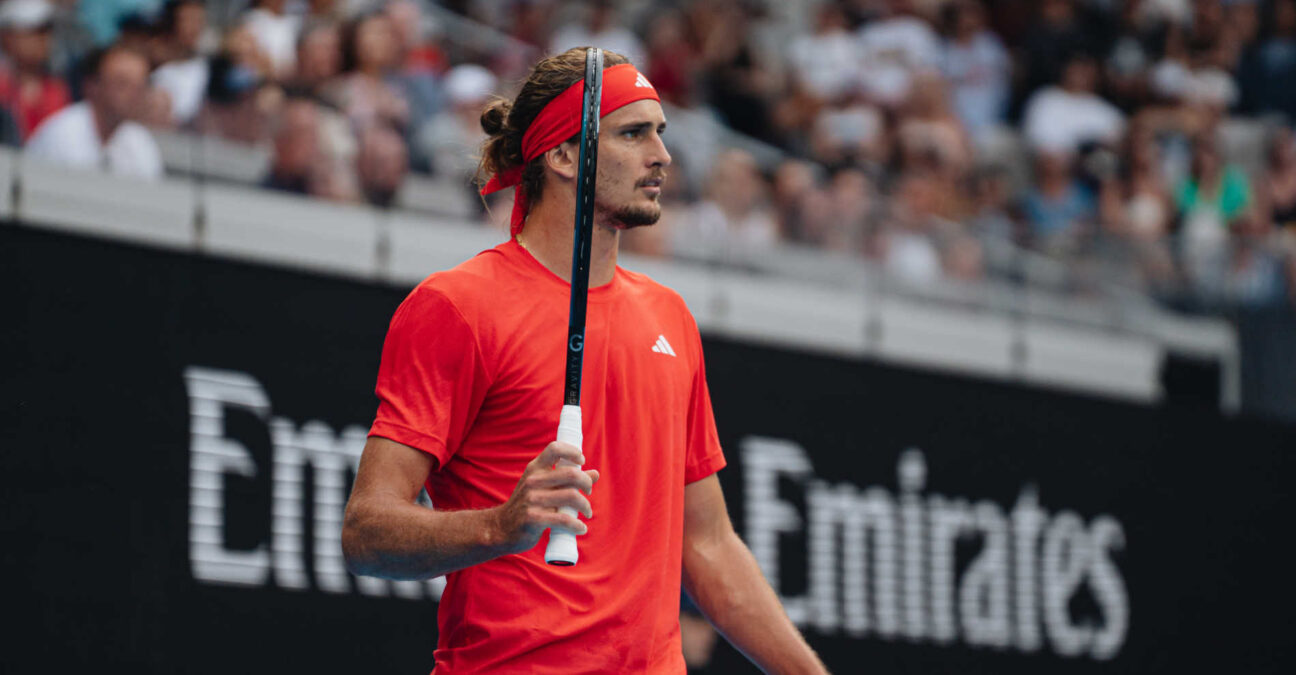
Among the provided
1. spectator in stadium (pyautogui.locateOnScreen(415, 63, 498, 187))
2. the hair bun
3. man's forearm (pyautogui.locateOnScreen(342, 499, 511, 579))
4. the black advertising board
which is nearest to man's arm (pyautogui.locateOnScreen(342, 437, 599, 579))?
man's forearm (pyautogui.locateOnScreen(342, 499, 511, 579))

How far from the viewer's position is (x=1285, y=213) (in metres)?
12.4

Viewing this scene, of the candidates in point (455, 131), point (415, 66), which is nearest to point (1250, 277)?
point (455, 131)

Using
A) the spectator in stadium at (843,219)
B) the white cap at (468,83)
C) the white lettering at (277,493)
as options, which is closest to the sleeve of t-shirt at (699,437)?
the white lettering at (277,493)

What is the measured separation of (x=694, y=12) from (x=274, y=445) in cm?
638

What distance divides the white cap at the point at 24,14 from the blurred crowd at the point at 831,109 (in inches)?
0.5

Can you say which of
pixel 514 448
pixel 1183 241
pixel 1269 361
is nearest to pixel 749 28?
pixel 1183 241

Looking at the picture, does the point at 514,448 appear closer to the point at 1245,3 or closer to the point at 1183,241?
the point at 1183,241

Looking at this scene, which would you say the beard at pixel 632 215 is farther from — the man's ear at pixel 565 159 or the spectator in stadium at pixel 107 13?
the spectator in stadium at pixel 107 13

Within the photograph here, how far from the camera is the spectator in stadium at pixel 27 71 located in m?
6.66

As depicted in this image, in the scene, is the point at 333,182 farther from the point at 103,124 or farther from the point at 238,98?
the point at 103,124

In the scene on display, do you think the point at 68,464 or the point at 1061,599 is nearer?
the point at 68,464

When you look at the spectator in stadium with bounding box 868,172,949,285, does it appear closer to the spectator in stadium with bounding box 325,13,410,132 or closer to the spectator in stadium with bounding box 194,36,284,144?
the spectator in stadium with bounding box 325,13,410,132

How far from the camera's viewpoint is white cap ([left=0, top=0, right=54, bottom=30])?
6.73 metres

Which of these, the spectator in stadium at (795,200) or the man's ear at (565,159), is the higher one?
the spectator in stadium at (795,200)
